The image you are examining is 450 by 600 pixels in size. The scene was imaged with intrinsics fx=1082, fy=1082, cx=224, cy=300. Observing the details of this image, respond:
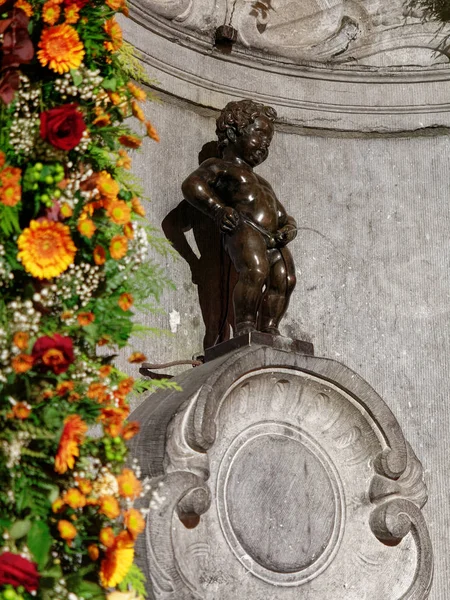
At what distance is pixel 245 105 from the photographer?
3.75 metres

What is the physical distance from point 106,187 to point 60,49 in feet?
1.14

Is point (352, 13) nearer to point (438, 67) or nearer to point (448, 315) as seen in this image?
point (438, 67)

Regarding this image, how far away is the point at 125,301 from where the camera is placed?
2525 mm

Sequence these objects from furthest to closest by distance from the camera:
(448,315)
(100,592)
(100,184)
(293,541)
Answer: (448,315) → (293,541) → (100,184) → (100,592)

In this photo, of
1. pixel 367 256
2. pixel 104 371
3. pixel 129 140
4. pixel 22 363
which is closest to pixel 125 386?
pixel 104 371

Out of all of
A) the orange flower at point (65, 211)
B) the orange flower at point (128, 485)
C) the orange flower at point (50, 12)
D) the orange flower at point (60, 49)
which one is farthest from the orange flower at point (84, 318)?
the orange flower at point (50, 12)

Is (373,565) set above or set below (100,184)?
A: below

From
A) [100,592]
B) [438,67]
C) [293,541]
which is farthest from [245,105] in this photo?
[100,592]

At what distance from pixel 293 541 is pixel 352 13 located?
2.43 meters

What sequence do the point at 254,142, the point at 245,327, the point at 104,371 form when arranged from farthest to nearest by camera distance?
the point at 254,142 < the point at 245,327 < the point at 104,371

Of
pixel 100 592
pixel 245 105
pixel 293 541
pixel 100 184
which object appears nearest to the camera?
pixel 100 592

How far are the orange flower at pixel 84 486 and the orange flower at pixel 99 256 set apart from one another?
0.51m

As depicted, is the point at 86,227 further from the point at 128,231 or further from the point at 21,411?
the point at 21,411

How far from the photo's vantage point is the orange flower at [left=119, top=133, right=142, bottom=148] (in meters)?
2.69
